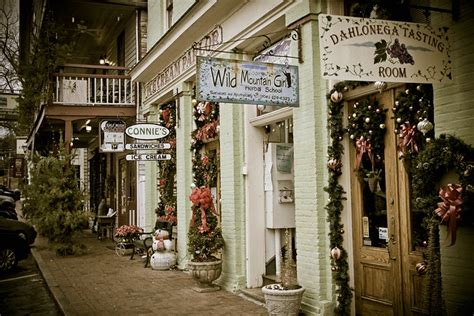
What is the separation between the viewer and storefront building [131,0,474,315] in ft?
16.9

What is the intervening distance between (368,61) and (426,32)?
669 mm

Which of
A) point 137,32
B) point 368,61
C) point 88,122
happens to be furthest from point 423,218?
point 88,122

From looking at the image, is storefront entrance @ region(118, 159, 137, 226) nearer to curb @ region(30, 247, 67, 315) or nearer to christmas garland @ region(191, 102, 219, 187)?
curb @ region(30, 247, 67, 315)

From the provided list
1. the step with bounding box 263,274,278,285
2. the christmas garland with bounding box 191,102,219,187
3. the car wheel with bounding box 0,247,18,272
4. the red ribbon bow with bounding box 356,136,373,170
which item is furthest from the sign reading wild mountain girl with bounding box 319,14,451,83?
the car wheel with bounding box 0,247,18,272

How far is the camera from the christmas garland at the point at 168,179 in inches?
481

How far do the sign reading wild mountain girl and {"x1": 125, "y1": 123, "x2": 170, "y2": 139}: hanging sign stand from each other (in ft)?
22.7

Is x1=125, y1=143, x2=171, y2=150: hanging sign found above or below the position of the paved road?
above

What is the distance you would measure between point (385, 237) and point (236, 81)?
8.26ft

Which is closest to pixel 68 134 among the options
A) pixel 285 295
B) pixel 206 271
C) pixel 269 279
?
pixel 206 271

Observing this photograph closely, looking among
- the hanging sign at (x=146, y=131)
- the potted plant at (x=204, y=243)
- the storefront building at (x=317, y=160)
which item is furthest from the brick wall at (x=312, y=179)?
the hanging sign at (x=146, y=131)

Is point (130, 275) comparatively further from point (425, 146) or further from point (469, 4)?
point (469, 4)

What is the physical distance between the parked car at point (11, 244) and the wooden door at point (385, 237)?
27.2 ft

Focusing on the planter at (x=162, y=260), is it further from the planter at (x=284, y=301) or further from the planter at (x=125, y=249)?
the planter at (x=284, y=301)

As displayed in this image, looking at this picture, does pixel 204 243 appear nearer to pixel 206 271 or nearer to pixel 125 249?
pixel 206 271
